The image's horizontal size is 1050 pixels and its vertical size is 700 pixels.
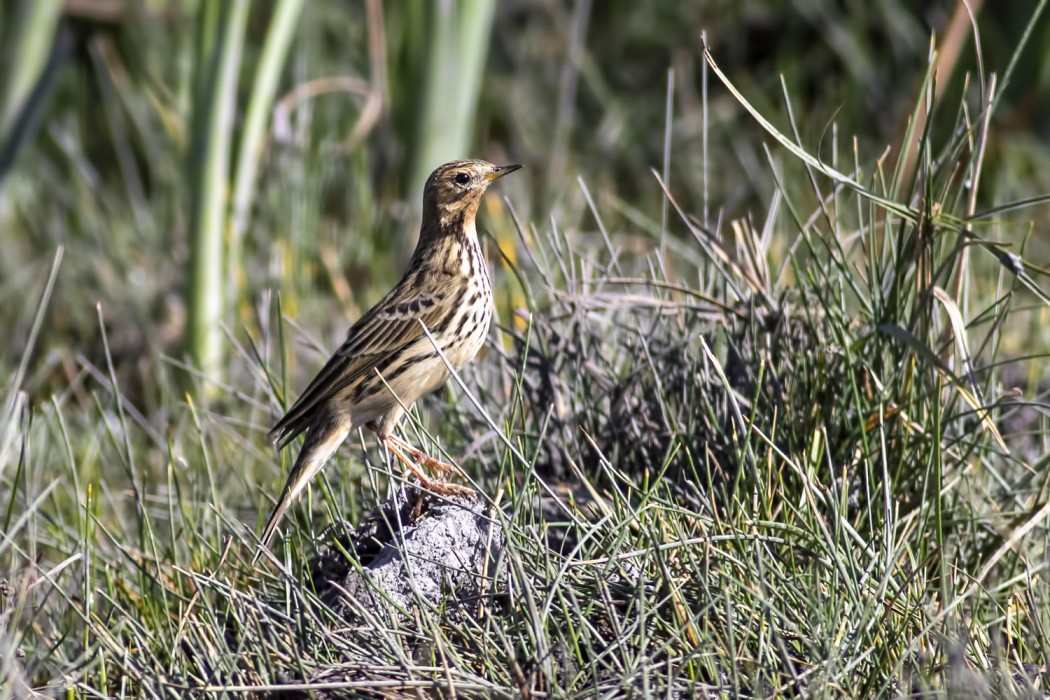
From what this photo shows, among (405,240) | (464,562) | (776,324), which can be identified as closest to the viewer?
(464,562)

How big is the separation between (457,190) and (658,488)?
1.05 metres

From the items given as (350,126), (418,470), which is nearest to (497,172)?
(418,470)

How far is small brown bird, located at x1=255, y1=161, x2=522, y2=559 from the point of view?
3.20m

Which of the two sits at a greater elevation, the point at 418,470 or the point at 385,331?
the point at 385,331

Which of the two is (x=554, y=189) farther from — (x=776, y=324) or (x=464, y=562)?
(x=464, y=562)

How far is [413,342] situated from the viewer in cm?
341

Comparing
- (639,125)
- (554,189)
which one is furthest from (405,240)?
(639,125)

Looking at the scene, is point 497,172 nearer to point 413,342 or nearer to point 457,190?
point 457,190

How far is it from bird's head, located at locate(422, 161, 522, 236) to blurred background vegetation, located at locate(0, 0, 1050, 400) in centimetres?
121

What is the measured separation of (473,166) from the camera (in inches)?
141

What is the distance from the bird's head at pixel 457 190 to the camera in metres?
3.57

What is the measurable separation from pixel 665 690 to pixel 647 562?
0.24 metres

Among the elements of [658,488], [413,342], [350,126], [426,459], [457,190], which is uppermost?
[457,190]

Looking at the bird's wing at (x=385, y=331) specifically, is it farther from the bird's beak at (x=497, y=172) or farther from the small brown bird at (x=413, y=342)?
the bird's beak at (x=497, y=172)
